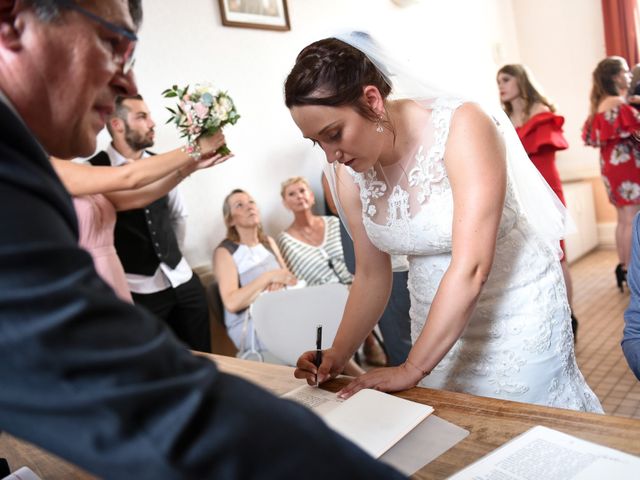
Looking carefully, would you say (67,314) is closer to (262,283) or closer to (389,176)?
(389,176)

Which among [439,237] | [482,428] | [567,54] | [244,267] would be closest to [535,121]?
[244,267]

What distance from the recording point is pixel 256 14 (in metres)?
3.94

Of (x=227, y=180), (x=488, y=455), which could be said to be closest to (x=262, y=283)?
(x=227, y=180)

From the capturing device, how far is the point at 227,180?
3840 mm

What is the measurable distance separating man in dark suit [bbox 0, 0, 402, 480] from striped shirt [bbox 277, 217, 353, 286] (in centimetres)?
320

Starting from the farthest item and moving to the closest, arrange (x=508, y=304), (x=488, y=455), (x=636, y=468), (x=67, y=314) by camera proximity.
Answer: (x=508, y=304)
(x=488, y=455)
(x=636, y=468)
(x=67, y=314)

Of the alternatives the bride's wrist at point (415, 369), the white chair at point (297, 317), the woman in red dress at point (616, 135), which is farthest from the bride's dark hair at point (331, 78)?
the woman in red dress at point (616, 135)

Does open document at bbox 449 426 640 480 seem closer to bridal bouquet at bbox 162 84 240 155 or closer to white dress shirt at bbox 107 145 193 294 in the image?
bridal bouquet at bbox 162 84 240 155

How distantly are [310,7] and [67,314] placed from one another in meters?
4.32

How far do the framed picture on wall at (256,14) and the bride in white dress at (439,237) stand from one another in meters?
2.37

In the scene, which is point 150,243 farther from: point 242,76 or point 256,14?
point 256,14

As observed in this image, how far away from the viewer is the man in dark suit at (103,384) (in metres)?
0.46

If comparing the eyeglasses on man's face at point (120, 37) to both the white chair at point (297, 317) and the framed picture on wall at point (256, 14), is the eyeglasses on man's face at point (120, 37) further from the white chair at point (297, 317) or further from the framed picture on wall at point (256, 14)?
the framed picture on wall at point (256, 14)

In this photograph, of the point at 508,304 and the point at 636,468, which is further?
the point at 508,304
